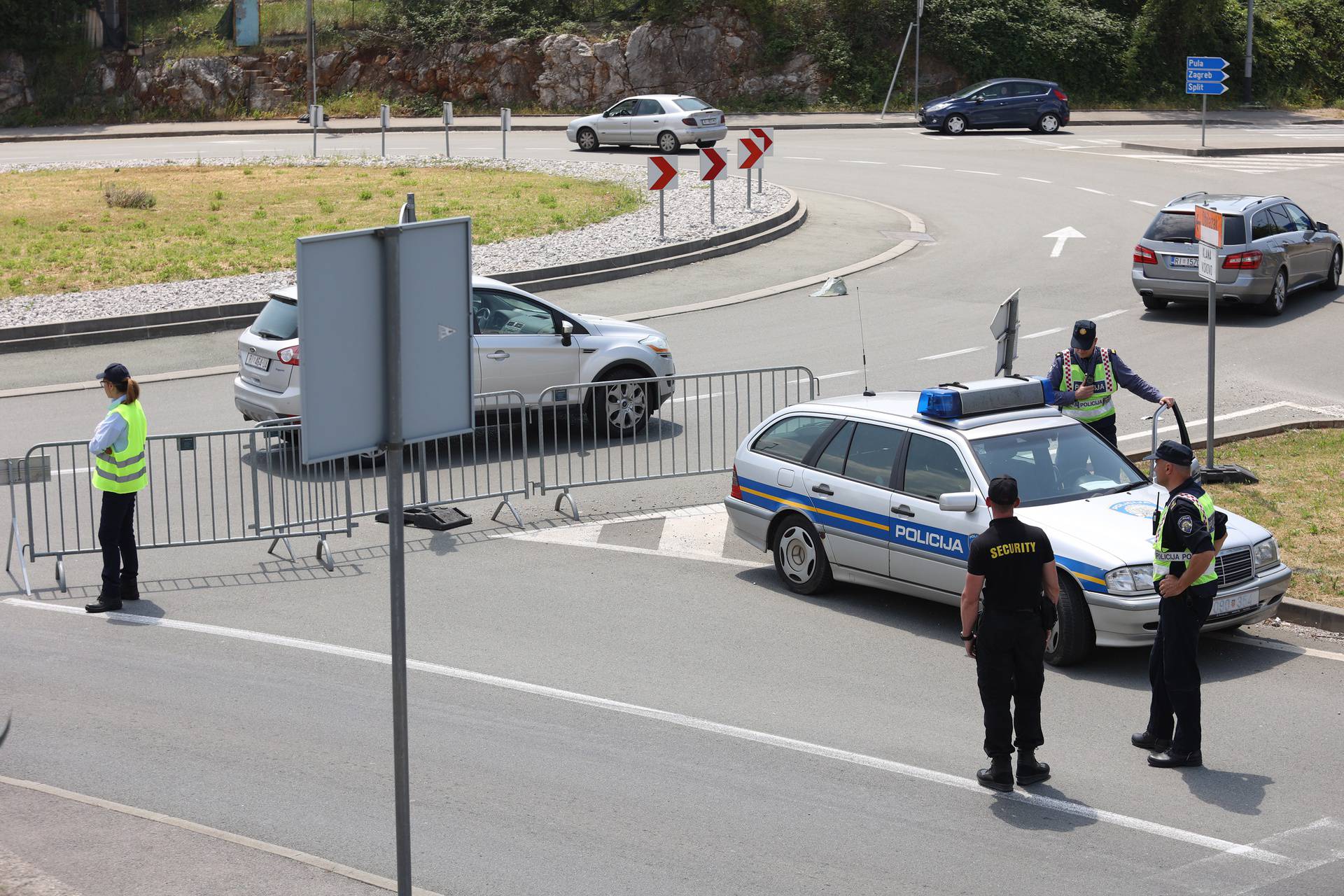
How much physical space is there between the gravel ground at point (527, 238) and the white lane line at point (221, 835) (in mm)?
14699

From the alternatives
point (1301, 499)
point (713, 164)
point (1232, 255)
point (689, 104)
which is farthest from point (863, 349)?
point (689, 104)

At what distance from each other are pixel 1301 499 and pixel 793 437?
4.73m

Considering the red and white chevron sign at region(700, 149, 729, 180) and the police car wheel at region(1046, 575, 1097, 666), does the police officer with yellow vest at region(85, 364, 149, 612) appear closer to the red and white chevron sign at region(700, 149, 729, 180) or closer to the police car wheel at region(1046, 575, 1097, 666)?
the police car wheel at region(1046, 575, 1097, 666)

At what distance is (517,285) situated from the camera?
23953 millimetres

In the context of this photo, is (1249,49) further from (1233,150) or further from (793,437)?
(793,437)

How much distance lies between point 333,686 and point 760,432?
165 inches

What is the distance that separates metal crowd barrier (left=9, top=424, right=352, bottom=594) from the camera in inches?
475

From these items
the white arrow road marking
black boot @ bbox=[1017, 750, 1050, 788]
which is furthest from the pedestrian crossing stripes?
black boot @ bbox=[1017, 750, 1050, 788]

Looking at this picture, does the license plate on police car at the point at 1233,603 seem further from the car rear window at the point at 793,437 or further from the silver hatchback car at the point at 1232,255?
the silver hatchback car at the point at 1232,255

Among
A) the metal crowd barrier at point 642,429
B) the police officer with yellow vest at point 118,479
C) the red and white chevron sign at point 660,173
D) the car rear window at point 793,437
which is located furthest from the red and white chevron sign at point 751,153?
the police officer with yellow vest at point 118,479

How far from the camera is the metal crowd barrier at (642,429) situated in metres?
14.3

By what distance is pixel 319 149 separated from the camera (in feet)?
139

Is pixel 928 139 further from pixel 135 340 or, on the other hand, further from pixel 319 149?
pixel 135 340

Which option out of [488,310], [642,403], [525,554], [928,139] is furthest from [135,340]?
[928,139]
